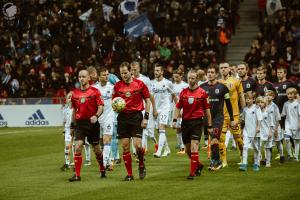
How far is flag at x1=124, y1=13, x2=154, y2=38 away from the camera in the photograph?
37.8 meters

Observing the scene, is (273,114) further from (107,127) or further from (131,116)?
(131,116)

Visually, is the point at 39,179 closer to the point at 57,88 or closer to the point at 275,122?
the point at 275,122

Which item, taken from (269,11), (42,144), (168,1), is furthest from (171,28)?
(42,144)

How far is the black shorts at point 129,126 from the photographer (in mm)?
16312

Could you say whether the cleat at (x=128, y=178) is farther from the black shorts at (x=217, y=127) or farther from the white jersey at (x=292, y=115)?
the white jersey at (x=292, y=115)

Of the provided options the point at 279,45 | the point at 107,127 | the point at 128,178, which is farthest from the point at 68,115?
the point at 279,45

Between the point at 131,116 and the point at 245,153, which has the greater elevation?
the point at 131,116

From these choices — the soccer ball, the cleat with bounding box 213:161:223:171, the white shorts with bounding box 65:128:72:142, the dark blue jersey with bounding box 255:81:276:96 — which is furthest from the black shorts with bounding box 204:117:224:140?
the white shorts with bounding box 65:128:72:142

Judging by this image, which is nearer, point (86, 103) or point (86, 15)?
point (86, 103)

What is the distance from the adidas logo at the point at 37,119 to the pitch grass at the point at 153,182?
13.8m

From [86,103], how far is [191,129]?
2.33 m

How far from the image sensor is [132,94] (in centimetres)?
1647

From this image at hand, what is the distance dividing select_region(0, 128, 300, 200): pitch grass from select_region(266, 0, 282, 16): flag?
633 inches

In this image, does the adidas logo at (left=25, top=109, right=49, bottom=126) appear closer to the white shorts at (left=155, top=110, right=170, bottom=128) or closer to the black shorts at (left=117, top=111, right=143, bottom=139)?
the white shorts at (left=155, top=110, right=170, bottom=128)
